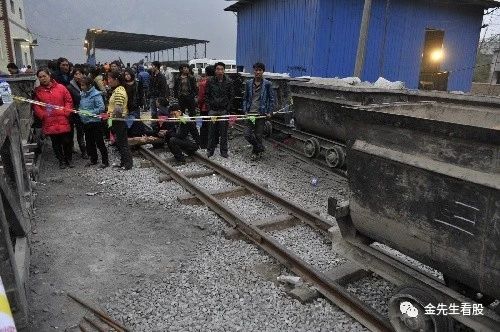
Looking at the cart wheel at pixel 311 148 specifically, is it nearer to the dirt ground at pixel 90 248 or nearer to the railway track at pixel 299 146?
the railway track at pixel 299 146

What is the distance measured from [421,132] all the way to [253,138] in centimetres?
609

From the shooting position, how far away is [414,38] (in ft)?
51.2

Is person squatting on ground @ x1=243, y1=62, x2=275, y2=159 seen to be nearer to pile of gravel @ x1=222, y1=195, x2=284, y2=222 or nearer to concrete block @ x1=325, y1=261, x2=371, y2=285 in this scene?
pile of gravel @ x1=222, y1=195, x2=284, y2=222

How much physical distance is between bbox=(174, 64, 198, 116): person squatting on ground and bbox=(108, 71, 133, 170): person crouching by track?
2694 millimetres

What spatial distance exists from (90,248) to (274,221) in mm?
2395

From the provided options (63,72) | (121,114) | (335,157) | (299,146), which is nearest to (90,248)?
(121,114)

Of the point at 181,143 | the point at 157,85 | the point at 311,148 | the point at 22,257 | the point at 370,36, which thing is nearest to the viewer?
the point at 22,257

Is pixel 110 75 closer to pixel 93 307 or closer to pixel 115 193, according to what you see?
pixel 115 193

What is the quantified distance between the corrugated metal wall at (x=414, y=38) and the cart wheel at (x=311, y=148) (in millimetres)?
8133

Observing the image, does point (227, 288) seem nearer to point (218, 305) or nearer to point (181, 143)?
point (218, 305)

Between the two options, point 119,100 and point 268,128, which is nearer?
point 119,100

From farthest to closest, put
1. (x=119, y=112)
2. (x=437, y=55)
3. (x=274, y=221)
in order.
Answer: (x=437, y=55), (x=119, y=112), (x=274, y=221)

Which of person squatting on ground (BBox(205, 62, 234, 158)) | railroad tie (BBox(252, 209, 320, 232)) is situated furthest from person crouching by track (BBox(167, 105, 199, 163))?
railroad tie (BBox(252, 209, 320, 232))
